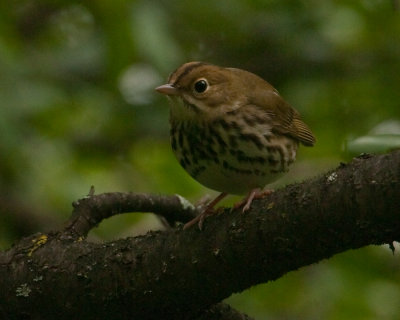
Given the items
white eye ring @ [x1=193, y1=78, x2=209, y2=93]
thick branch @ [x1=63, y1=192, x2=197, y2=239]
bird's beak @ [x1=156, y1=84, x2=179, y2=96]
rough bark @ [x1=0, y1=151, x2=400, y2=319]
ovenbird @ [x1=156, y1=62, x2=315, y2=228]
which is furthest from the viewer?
white eye ring @ [x1=193, y1=78, x2=209, y2=93]

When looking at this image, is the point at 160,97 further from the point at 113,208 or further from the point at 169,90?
the point at 113,208

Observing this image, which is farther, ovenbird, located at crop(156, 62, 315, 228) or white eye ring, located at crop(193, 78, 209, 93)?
white eye ring, located at crop(193, 78, 209, 93)

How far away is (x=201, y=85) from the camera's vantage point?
4.62 m

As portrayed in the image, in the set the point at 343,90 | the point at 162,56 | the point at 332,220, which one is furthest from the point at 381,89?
the point at 332,220

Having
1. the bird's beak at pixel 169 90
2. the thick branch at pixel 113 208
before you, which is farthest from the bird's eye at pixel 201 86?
the thick branch at pixel 113 208

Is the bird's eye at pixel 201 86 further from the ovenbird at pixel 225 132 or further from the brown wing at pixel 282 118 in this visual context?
the brown wing at pixel 282 118

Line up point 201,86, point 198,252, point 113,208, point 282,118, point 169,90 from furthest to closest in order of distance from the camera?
point 282,118, point 201,86, point 169,90, point 113,208, point 198,252

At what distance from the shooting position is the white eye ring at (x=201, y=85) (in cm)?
457

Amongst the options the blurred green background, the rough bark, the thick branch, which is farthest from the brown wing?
the rough bark

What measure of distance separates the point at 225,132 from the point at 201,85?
1.37 feet

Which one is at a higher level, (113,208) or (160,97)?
(160,97)

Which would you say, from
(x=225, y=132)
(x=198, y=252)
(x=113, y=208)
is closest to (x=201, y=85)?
(x=225, y=132)

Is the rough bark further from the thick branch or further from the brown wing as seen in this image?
the brown wing

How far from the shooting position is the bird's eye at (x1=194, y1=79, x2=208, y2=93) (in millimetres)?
4574
